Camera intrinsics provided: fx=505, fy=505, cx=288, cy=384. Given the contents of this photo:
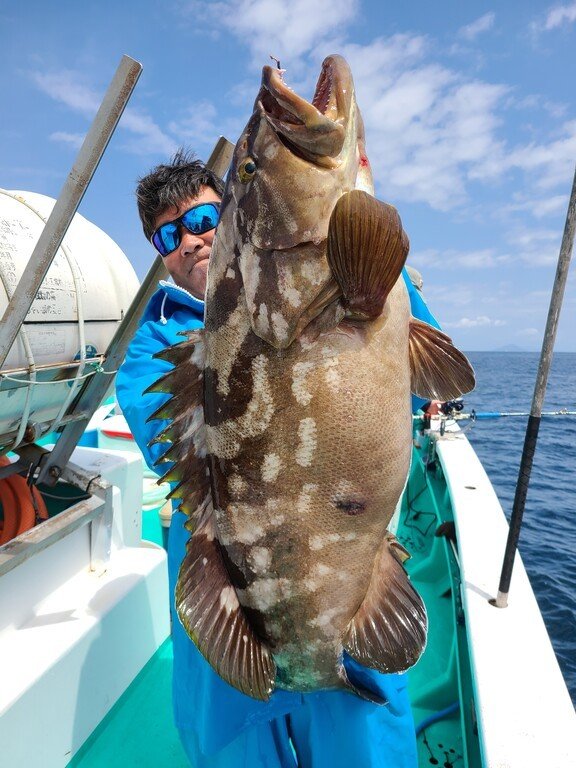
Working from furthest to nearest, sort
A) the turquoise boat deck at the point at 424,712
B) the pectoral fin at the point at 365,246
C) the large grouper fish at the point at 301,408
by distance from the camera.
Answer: the turquoise boat deck at the point at 424,712
the large grouper fish at the point at 301,408
the pectoral fin at the point at 365,246

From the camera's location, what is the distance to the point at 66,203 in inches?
94.2

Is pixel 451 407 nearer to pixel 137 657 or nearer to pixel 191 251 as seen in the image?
pixel 137 657

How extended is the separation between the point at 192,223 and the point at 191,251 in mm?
138

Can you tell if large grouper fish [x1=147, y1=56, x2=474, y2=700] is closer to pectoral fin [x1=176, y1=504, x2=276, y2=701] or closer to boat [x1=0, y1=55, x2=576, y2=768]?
pectoral fin [x1=176, y1=504, x2=276, y2=701]

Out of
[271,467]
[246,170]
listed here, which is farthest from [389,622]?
[246,170]

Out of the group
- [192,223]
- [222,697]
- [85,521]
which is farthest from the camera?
[85,521]

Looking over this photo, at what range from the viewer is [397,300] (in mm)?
1601

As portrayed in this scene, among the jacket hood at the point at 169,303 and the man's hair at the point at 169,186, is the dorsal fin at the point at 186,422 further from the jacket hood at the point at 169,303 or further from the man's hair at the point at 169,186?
the man's hair at the point at 169,186

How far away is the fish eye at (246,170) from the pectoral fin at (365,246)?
33 cm

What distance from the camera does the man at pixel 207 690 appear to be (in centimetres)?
196

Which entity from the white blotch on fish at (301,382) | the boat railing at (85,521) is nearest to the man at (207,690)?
the white blotch on fish at (301,382)

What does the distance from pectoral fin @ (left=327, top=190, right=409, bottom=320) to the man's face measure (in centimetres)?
122

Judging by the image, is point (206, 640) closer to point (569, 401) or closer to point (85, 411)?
point (85, 411)

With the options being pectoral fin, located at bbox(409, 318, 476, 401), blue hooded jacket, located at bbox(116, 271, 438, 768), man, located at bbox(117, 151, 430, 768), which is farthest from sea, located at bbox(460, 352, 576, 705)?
pectoral fin, located at bbox(409, 318, 476, 401)
